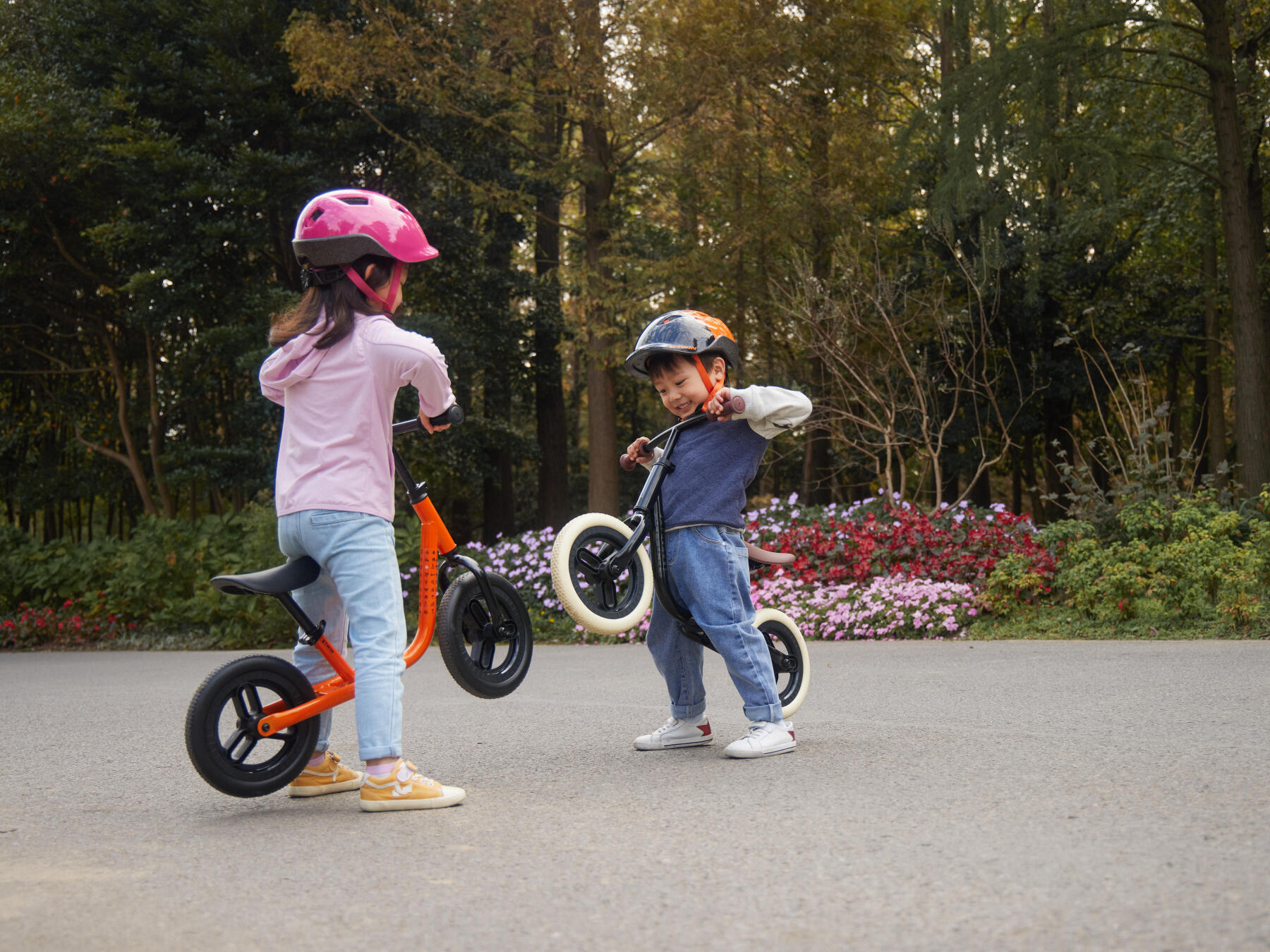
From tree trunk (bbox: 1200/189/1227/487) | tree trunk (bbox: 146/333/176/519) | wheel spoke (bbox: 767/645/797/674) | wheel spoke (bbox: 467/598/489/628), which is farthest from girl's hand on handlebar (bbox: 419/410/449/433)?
tree trunk (bbox: 1200/189/1227/487)

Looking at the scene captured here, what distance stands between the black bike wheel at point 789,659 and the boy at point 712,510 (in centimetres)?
36

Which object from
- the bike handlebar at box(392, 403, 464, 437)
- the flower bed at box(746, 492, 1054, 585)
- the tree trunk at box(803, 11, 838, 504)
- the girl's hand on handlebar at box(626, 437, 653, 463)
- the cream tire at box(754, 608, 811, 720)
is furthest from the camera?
the tree trunk at box(803, 11, 838, 504)

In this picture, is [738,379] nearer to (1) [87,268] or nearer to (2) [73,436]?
(1) [87,268]

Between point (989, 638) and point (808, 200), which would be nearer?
point (989, 638)

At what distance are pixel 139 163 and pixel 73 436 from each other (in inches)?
254

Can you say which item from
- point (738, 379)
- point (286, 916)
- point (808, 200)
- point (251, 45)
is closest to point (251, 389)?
point (251, 45)

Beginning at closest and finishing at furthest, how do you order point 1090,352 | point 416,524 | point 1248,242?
point 416,524 → point 1248,242 → point 1090,352

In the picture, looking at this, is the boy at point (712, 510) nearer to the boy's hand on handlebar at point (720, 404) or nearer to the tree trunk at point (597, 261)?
the boy's hand on handlebar at point (720, 404)

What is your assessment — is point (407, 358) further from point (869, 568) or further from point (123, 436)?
point (123, 436)

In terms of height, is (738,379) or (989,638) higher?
(738,379)

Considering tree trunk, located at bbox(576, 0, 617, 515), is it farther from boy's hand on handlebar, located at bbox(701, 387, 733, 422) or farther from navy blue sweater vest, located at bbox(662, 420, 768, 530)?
boy's hand on handlebar, located at bbox(701, 387, 733, 422)

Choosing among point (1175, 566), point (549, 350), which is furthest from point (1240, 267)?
point (549, 350)

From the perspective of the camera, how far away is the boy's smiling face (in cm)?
448

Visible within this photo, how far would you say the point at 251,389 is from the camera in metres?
15.9
